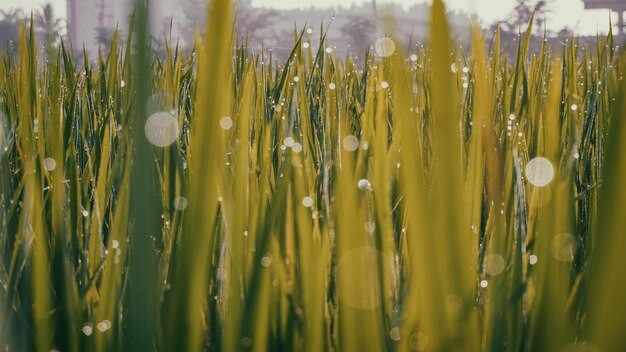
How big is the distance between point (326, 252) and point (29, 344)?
179 millimetres

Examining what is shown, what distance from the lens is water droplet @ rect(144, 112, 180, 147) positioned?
0.79 ft

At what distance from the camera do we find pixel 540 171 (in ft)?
1.67

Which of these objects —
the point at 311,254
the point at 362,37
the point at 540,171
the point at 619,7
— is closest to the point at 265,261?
the point at 311,254

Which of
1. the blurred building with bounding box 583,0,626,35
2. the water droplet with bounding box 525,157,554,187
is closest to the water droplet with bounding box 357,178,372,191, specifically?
the water droplet with bounding box 525,157,554,187

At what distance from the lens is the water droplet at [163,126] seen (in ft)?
0.79

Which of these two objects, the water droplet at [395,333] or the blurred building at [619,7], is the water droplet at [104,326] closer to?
the water droplet at [395,333]

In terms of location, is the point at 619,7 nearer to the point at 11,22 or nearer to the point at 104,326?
the point at 11,22

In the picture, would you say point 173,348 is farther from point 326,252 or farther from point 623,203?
point 623,203

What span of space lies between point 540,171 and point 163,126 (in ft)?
1.07

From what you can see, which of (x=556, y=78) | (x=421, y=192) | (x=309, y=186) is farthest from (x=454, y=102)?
(x=556, y=78)

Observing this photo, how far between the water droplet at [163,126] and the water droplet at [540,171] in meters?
0.23

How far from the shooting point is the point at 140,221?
0.79 feet

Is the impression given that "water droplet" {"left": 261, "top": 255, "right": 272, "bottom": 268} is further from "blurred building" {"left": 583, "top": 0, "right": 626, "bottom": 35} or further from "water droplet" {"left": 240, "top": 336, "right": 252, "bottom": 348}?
"blurred building" {"left": 583, "top": 0, "right": 626, "bottom": 35}

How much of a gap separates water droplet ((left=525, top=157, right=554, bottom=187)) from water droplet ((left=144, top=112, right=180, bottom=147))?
23 cm
